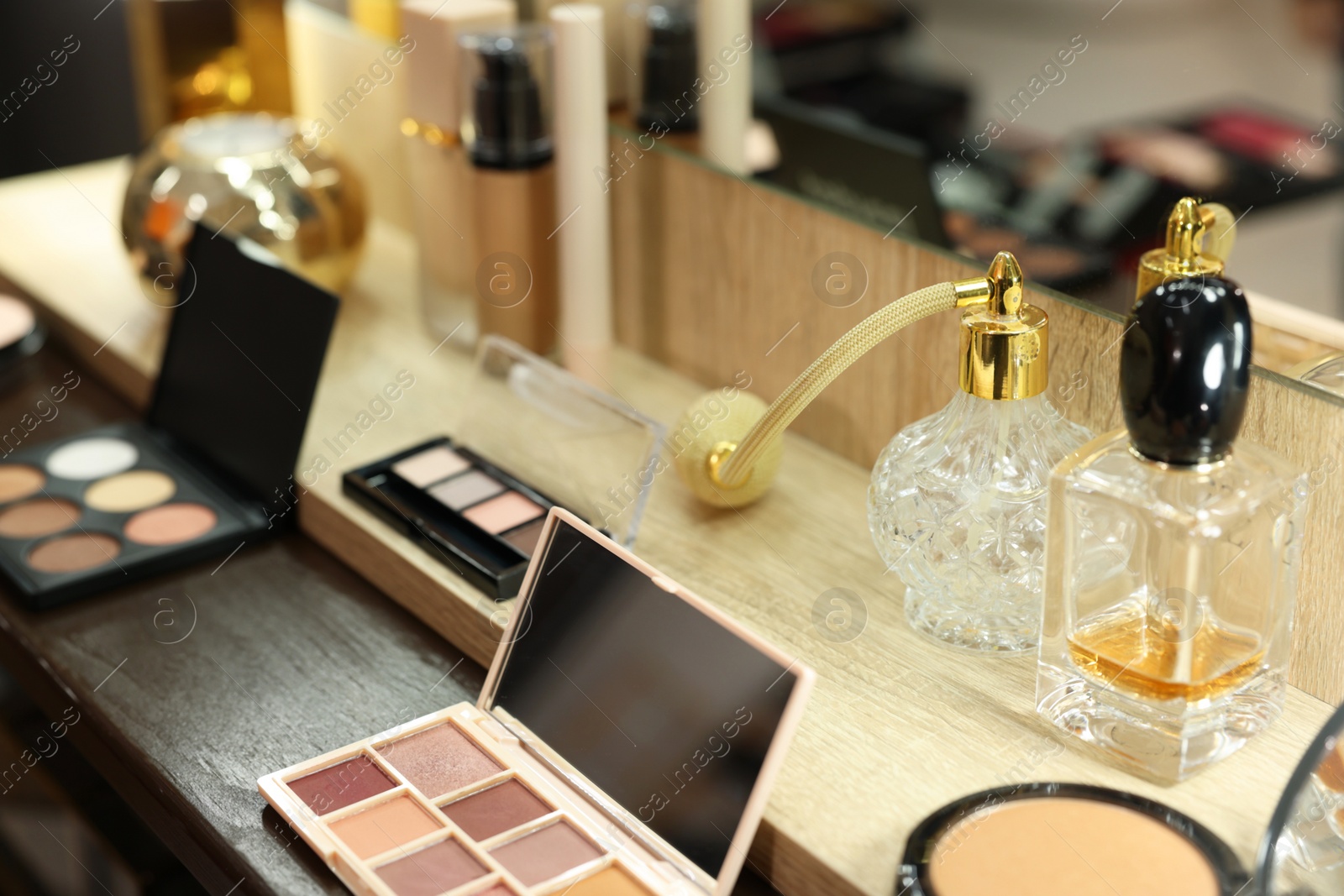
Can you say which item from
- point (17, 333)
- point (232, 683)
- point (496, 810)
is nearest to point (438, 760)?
point (496, 810)

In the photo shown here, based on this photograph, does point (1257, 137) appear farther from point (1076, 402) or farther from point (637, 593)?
point (637, 593)

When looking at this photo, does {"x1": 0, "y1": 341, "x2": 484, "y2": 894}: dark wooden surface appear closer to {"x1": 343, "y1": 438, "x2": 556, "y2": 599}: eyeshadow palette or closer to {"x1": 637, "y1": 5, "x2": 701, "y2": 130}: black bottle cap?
{"x1": 343, "y1": 438, "x2": 556, "y2": 599}: eyeshadow palette

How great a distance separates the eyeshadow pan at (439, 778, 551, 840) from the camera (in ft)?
1.79

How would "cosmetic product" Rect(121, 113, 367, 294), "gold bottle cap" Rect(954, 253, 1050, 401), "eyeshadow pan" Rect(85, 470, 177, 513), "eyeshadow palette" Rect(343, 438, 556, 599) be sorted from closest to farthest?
"gold bottle cap" Rect(954, 253, 1050, 401) → "eyeshadow palette" Rect(343, 438, 556, 599) → "eyeshadow pan" Rect(85, 470, 177, 513) → "cosmetic product" Rect(121, 113, 367, 294)

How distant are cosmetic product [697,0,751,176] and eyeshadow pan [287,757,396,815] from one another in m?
0.40

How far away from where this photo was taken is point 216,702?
0.65m

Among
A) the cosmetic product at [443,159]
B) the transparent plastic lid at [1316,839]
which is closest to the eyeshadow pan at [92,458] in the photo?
the cosmetic product at [443,159]

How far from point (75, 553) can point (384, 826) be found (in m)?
0.32

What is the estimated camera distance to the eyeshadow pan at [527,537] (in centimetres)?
69

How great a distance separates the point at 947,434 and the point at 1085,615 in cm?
10

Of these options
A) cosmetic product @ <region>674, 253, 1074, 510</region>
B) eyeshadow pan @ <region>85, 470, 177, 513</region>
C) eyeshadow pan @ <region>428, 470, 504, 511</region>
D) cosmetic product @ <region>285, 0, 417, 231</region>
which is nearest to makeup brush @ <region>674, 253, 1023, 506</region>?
cosmetic product @ <region>674, 253, 1074, 510</region>

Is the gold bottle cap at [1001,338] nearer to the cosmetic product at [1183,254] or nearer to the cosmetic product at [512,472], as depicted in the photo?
the cosmetic product at [1183,254]

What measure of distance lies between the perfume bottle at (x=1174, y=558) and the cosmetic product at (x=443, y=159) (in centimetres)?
48

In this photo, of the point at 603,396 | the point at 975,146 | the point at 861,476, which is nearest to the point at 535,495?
the point at 603,396
